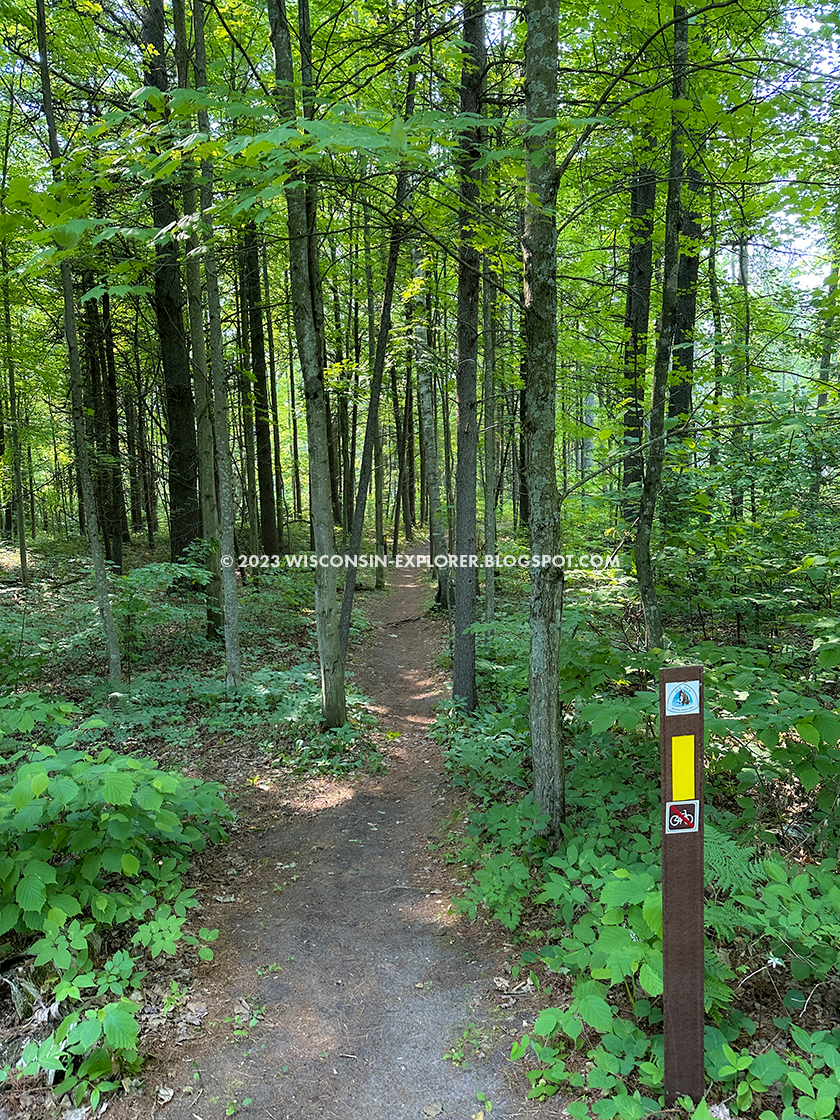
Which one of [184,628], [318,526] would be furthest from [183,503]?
[318,526]

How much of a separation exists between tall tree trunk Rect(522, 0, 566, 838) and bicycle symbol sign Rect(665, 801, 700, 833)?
5.68 ft

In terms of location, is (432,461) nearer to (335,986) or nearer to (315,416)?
(315,416)

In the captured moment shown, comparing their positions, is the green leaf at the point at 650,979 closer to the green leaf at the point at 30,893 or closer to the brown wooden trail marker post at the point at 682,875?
the brown wooden trail marker post at the point at 682,875

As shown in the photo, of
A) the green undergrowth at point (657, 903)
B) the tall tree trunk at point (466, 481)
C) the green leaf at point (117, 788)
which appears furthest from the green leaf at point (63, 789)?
the tall tree trunk at point (466, 481)

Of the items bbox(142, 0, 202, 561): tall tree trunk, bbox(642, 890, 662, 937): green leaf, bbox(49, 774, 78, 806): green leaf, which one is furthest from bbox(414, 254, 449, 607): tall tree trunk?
bbox(642, 890, 662, 937): green leaf

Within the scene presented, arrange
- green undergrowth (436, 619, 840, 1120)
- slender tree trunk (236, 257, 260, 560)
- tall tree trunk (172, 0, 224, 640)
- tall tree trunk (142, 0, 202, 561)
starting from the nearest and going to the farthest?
green undergrowth (436, 619, 840, 1120) → tall tree trunk (172, 0, 224, 640) → tall tree trunk (142, 0, 202, 561) → slender tree trunk (236, 257, 260, 560)

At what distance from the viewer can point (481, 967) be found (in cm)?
354

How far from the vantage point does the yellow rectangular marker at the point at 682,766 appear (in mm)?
2314

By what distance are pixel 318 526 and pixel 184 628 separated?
5125mm

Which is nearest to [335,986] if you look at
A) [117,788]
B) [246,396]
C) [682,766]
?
[117,788]

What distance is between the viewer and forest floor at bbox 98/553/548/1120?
110 inches

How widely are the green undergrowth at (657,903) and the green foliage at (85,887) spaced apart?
185 cm

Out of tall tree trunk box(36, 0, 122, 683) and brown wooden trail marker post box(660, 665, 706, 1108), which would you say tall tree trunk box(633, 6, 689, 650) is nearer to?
brown wooden trail marker post box(660, 665, 706, 1108)

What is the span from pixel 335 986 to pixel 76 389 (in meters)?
6.76
